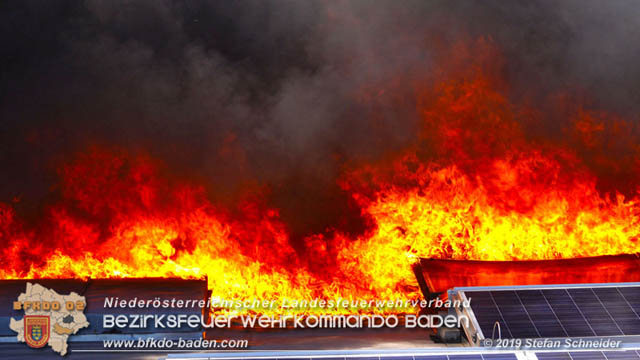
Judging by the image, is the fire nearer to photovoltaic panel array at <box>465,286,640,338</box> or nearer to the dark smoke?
the dark smoke

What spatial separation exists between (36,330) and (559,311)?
6862 mm

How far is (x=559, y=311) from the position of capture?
21.4ft

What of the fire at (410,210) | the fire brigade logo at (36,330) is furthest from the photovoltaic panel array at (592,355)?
the fire brigade logo at (36,330)

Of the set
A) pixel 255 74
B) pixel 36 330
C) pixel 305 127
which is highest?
pixel 255 74

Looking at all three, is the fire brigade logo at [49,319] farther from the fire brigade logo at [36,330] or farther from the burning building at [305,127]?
the burning building at [305,127]

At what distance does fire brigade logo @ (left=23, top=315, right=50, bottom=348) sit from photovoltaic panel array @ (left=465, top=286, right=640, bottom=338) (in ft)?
18.8

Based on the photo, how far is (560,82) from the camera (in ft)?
42.9

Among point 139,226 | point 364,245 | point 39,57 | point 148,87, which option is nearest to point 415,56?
point 364,245

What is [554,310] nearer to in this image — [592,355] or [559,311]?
[559,311]

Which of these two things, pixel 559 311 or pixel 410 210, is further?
pixel 410 210

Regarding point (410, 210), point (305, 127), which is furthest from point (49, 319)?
point (410, 210)

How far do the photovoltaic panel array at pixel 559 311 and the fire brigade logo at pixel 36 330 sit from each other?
18.8ft

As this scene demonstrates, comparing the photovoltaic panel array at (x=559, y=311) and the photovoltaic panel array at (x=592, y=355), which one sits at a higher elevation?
the photovoltaic panel array at (x=559, y=311)

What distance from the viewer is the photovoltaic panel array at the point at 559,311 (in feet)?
20.3
